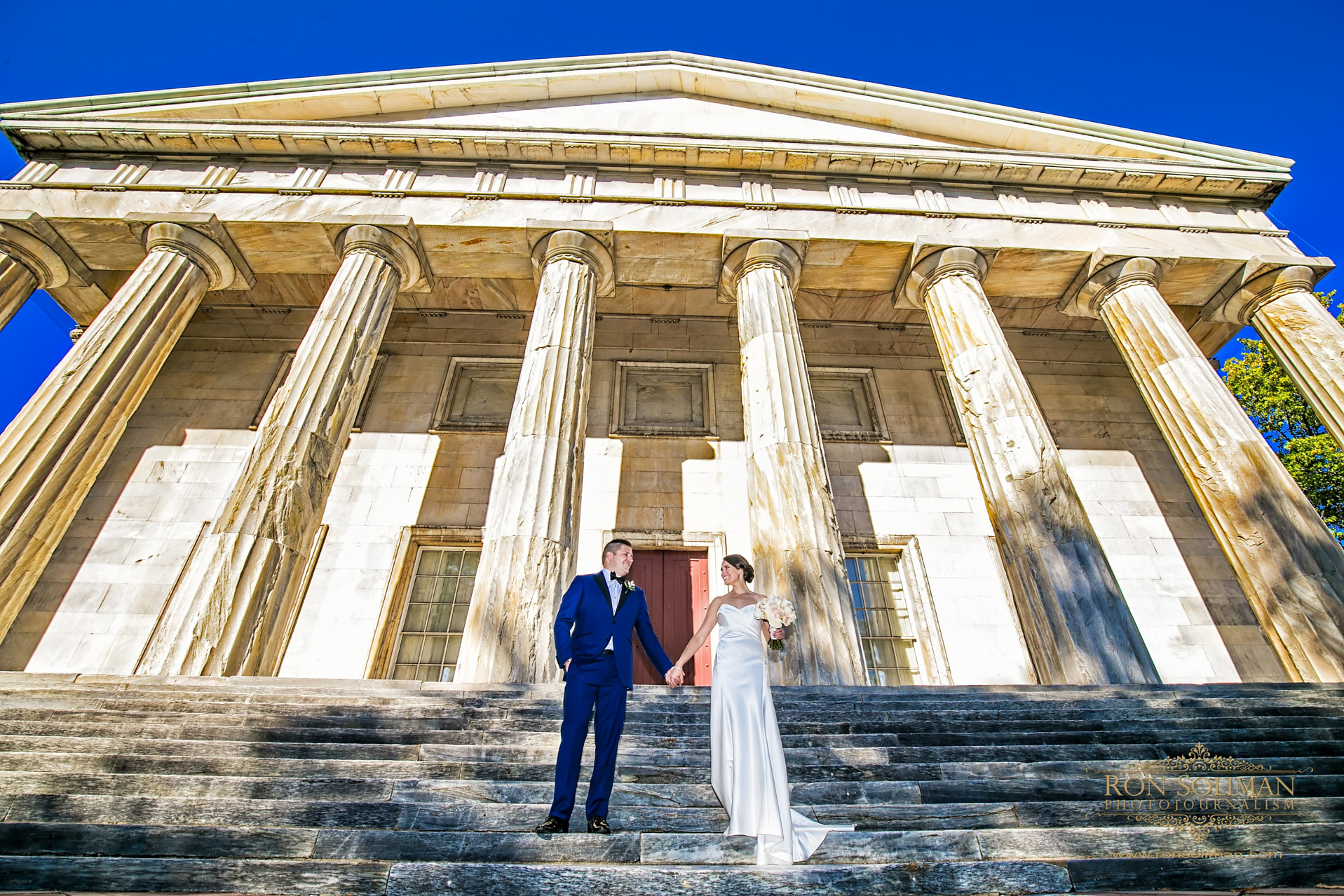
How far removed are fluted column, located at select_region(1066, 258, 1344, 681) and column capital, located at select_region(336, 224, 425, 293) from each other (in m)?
13.2

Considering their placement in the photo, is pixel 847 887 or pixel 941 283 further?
pixel 941 283

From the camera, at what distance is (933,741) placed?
19.3 feet

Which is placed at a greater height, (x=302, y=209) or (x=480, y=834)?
(x=302, y=209)

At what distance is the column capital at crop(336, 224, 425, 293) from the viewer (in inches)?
472

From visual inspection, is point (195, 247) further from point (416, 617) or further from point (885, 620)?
point (885, 620)

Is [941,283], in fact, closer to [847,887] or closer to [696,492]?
[696,492]

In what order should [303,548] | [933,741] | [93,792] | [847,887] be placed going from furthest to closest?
1. [303,548]
2. [933,741]
3. [93,792]
4. [847,887]

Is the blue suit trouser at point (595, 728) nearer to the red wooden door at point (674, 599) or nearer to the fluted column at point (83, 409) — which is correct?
the red wooden door at point (674, 599)

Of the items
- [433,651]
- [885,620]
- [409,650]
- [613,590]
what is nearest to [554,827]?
[613,590]

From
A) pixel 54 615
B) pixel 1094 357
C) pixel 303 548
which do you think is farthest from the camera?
pixel 1094 357

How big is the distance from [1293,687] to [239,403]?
1812 cm

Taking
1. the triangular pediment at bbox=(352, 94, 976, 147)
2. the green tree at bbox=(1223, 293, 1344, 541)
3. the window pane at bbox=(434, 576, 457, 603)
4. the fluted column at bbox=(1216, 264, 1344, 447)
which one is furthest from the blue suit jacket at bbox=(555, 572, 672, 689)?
the green tree at bbox=(1223, 293, 1344, 541)

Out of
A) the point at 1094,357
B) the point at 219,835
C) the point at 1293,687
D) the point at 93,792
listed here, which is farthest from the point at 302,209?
the point at 1094,357

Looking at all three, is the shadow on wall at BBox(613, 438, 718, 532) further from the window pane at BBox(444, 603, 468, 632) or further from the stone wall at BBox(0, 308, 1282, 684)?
the window pane at BBox(444, 603, 468, 632)
